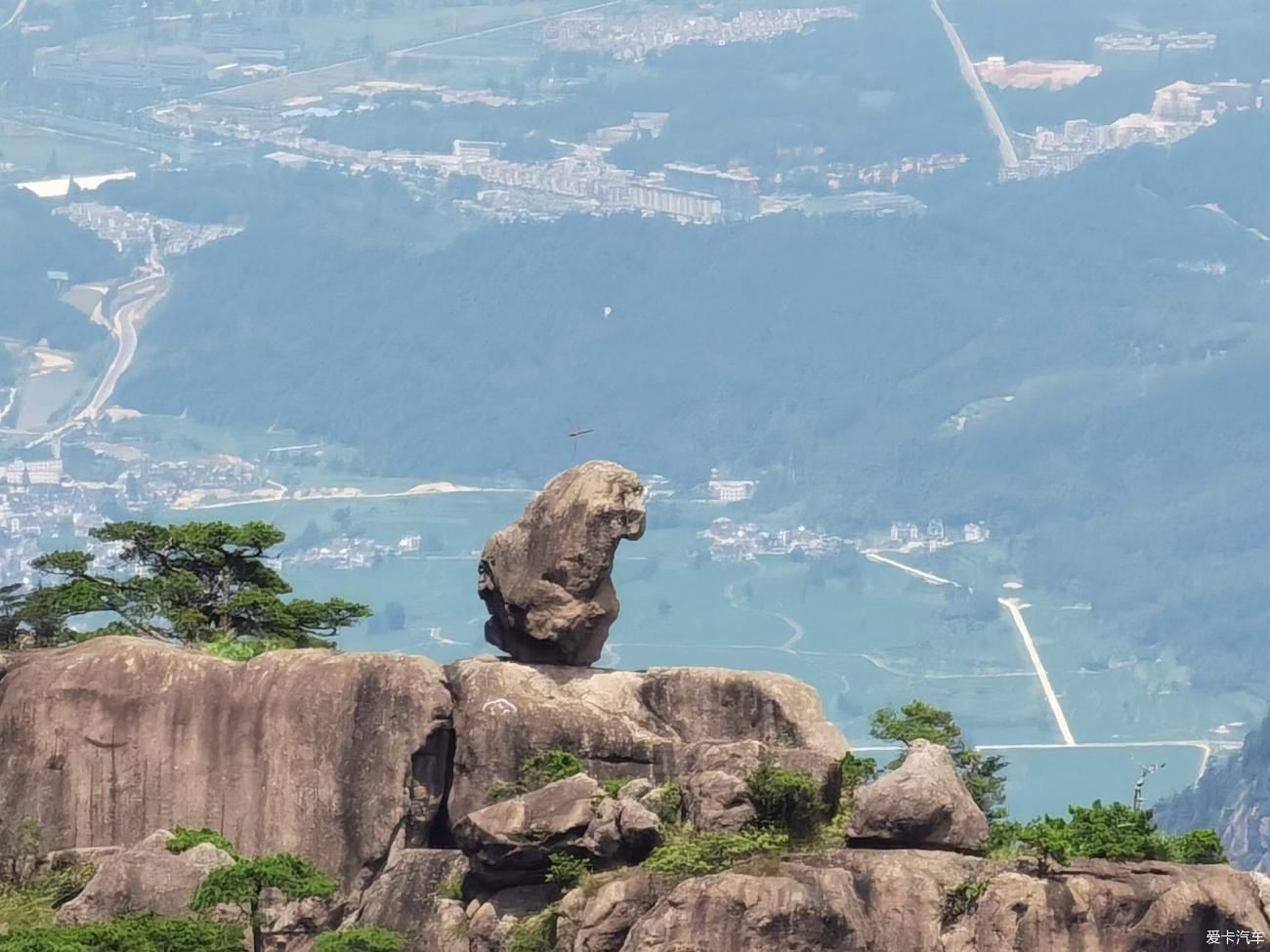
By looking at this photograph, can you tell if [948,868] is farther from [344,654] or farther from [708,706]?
[344,654]

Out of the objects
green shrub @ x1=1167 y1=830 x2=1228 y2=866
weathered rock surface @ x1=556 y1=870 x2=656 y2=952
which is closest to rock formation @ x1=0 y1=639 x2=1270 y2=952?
weathered rock surface @ x1=556 y1=870 x2=656 y2=952

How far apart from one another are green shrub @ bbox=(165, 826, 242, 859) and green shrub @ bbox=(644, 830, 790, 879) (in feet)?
24.3

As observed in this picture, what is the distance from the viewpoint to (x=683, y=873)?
57125 mm

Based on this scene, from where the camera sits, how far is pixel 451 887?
2377 inches

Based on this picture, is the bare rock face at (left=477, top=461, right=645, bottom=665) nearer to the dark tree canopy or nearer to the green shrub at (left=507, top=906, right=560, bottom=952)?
the dark tree canopy

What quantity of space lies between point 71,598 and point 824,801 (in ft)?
52.1

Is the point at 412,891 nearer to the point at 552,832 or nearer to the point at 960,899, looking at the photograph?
the point at 552,832

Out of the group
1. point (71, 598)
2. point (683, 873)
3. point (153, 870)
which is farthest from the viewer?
point (71, 598)

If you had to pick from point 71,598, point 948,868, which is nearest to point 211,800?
point 71,598

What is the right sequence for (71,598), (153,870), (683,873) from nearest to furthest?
(683,873)
(153,870)
(71,598)

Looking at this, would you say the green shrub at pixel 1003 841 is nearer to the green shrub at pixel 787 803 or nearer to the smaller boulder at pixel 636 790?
the green shrub at pixel 787 803

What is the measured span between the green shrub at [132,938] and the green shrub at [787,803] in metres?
7.72

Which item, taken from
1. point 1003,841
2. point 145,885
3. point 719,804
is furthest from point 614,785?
point 145,885

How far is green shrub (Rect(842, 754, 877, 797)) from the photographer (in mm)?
60688
